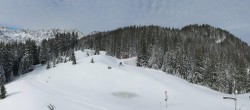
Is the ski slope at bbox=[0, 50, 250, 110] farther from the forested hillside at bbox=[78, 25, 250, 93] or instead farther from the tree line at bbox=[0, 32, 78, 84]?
the forested hillside at bbox=[78, 25, 250, 93]

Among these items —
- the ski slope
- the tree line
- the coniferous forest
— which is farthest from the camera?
the coniferous forest

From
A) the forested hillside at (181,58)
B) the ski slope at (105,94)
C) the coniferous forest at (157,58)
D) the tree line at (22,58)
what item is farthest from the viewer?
the forested hillside at (181,58)

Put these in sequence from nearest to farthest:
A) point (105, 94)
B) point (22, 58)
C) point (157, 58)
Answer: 1. point (105, 94)
2. point (22, 58)
3. point (157, 58)

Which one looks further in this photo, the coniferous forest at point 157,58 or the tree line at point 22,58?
the coniferous forest at point 157,58

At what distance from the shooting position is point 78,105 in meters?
33.3

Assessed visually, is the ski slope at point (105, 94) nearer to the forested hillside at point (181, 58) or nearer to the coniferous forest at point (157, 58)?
the coniferous forest at point (157, 58)

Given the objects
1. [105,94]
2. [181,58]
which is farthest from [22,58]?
[105,94]

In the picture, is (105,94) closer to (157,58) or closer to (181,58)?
(181,58)

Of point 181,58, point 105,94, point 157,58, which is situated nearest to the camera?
point 105,94

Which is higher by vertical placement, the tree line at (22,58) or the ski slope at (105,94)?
the tree line at (22,58)

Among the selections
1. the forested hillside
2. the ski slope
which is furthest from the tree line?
the forested hillside

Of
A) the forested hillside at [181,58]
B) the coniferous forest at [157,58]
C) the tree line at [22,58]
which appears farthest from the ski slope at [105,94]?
the forested hillside at [181,58]

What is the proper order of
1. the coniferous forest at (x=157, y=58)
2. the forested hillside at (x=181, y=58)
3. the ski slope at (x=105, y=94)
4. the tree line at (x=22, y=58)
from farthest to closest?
the forested hillside at (x=181, y=58) < the coniferous forest at (x=157, y=58) < the tree line at (x=22, y=58) < the ski slope at (x=105, y=94)

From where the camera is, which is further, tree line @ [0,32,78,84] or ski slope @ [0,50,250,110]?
tree line @ [0,32,78,84]
